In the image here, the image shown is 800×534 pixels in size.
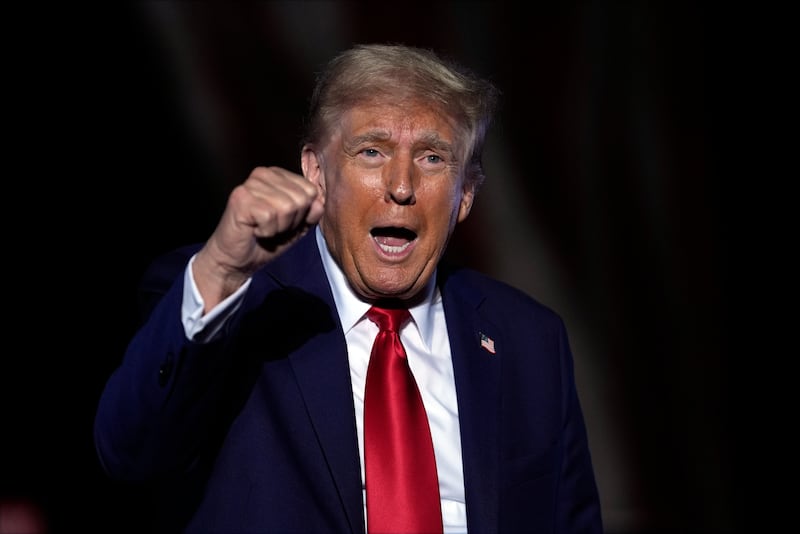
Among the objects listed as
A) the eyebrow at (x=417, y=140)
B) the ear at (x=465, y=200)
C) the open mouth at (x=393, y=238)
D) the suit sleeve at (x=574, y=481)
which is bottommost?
the suit sleeve at (x=574, y=481)

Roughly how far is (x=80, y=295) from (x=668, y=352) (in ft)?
5.47

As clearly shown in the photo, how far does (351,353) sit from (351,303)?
9 centimetres

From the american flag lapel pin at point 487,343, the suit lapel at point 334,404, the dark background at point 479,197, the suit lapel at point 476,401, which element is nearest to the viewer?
the suit lapel at point 334,404

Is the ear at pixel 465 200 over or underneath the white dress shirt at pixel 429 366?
over

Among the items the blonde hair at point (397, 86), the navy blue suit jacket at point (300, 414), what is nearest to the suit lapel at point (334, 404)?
the navy blue suit jacket at point (300, 414)

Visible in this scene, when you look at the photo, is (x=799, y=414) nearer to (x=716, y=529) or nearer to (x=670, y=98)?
(x=716, y=529)

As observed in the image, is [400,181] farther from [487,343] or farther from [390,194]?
[487,343]

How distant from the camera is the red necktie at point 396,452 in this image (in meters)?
1.49

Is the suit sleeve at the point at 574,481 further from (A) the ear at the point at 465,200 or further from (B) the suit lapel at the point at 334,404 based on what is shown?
(B) the suit lapel at the point at 334,404

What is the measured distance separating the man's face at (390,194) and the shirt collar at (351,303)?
22mm

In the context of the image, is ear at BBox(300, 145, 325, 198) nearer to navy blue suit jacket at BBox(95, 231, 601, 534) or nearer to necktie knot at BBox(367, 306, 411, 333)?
navy blue suit jacket at BBox(95, 231, 601, 534)

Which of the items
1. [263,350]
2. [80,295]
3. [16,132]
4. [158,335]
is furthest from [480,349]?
[16,132]

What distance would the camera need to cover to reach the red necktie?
1487 millimetres

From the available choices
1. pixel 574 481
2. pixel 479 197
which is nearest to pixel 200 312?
pixel 574 481
